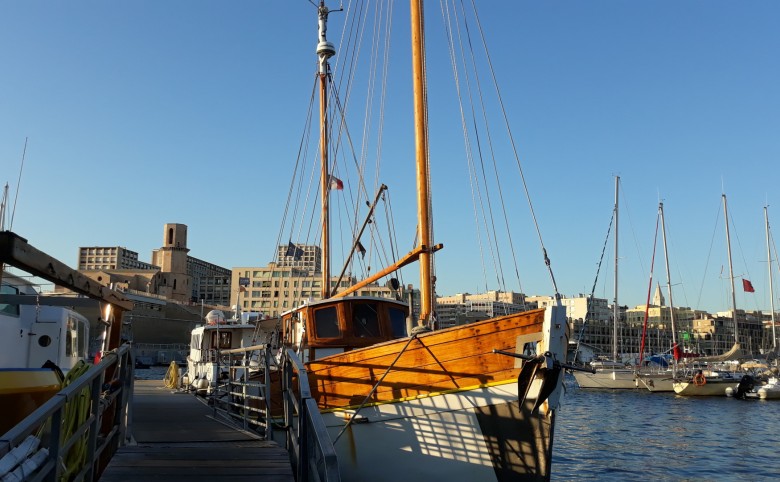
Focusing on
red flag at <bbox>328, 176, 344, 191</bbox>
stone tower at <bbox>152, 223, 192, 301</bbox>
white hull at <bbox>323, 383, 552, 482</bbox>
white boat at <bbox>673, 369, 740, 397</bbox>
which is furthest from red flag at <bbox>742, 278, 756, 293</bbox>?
stone tower at <bbox>152, 223, 192, 301</bbox>

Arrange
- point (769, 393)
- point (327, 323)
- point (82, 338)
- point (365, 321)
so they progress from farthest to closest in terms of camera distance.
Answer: point (769, 393), point (365, 321), point (327, 323), point (82, 338)

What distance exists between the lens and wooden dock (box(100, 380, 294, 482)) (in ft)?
23.3

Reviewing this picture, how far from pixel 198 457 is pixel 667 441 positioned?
21317mm

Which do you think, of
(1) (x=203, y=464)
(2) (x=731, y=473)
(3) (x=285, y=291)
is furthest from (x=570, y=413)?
(3) (x=285, y=291)

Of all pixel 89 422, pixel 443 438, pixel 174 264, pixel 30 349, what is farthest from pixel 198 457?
pixel 174 264

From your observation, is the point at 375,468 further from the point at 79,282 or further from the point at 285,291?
the point at 285,291

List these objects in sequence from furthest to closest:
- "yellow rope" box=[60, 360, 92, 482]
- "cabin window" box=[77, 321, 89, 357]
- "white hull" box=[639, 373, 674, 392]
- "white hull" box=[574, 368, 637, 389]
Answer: "white hull" box=[574, 368, 637, 389] < "white hull" box=[639, 373, 674, 392] < "cabin window" box=[77, 321, 89, 357] < "yellow rope" box=[60, 360, 92, 482]

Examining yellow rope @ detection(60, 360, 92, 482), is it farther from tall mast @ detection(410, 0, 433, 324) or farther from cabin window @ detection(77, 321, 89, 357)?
tall mast @ detection(410, 0, 433, 324)

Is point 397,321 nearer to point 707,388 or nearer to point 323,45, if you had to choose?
point 323,45

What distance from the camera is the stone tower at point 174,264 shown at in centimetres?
14275

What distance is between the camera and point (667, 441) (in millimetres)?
24703

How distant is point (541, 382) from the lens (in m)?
10.4

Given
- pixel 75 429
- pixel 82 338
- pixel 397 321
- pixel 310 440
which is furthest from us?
pixel 397 321

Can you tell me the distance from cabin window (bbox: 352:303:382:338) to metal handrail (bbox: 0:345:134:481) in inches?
237
